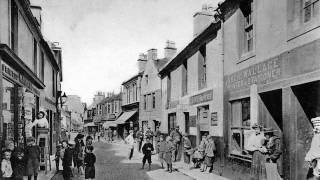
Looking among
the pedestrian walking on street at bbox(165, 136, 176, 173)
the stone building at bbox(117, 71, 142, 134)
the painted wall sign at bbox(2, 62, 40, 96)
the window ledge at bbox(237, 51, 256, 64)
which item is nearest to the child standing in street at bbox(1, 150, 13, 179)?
the painted wall sign at bbox(2, 62, 40, 96)

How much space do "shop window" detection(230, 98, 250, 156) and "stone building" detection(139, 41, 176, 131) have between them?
16403 millimetres

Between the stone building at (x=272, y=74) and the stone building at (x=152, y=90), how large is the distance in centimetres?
1656

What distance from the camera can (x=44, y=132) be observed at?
12.1 metres

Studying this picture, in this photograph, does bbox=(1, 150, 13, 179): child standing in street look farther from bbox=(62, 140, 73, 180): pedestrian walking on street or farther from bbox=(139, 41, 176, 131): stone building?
bbox=(139, 41, 176, 131): stone building

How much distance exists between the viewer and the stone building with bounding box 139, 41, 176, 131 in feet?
92.6

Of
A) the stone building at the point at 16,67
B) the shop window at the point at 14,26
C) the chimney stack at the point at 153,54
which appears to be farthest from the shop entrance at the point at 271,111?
the chimney stack at the point at 153,54

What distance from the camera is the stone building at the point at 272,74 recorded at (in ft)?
23.1

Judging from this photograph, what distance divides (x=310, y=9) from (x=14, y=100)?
8.24 meters

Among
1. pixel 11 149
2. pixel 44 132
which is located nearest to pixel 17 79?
pixel 44 132

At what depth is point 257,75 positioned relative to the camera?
30.3 feet

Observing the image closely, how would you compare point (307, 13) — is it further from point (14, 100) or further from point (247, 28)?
point (14, 100)

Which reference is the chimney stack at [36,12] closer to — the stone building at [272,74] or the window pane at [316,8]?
the stone building at [272,74]

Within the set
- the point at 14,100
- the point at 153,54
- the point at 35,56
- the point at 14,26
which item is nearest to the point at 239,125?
the point at 14,100

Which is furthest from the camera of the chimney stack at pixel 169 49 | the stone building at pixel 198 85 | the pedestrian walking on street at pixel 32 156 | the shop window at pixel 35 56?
the chimney stack at pixel 169 49
